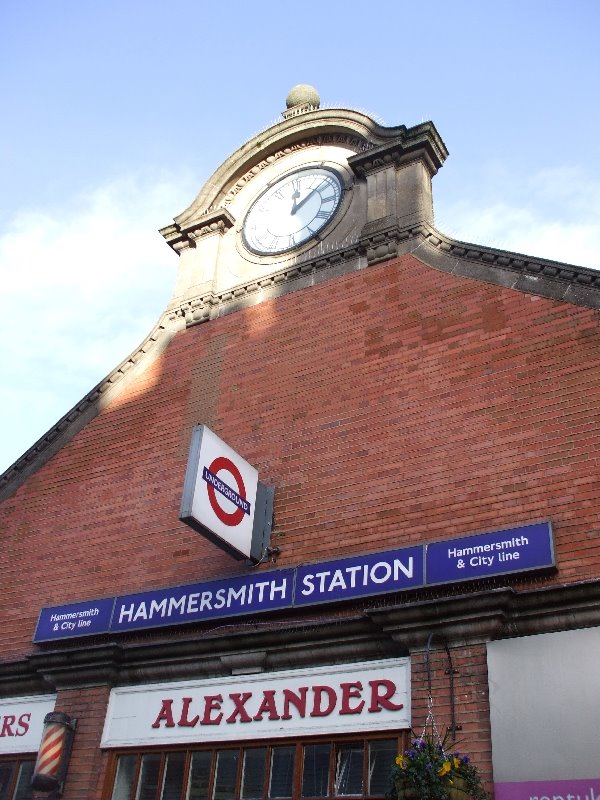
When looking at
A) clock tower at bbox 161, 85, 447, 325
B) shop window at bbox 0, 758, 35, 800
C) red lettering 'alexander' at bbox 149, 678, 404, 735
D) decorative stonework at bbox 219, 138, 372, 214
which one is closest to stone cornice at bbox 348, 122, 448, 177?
clock tower at bbox 161, 85, 447, 325

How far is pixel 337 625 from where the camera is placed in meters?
9.98

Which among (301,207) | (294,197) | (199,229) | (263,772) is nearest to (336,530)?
(263,772)

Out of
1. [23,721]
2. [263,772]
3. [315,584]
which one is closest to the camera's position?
[263,772]

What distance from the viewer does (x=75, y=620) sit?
40.3ft

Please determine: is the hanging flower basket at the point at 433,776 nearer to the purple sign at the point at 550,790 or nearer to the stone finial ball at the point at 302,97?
the purple sign at the point at 550,790

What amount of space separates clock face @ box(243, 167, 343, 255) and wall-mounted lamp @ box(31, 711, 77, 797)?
8601 mm

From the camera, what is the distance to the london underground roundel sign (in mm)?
10328

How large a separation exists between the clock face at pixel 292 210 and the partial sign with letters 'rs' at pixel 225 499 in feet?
17.8

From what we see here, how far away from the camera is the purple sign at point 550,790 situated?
7719mm

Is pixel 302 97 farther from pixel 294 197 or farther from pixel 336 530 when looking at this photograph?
pixel 336 530

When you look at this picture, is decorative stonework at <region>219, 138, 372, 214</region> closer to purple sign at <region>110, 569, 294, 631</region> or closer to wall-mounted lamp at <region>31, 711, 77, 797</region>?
purple sign at <region>110, 569, 294, 631</region>

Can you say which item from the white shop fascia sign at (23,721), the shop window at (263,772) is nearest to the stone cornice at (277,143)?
the white shop fascia sign at (23,721)

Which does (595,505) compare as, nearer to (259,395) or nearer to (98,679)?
(259,395)

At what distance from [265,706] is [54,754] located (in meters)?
2.92
